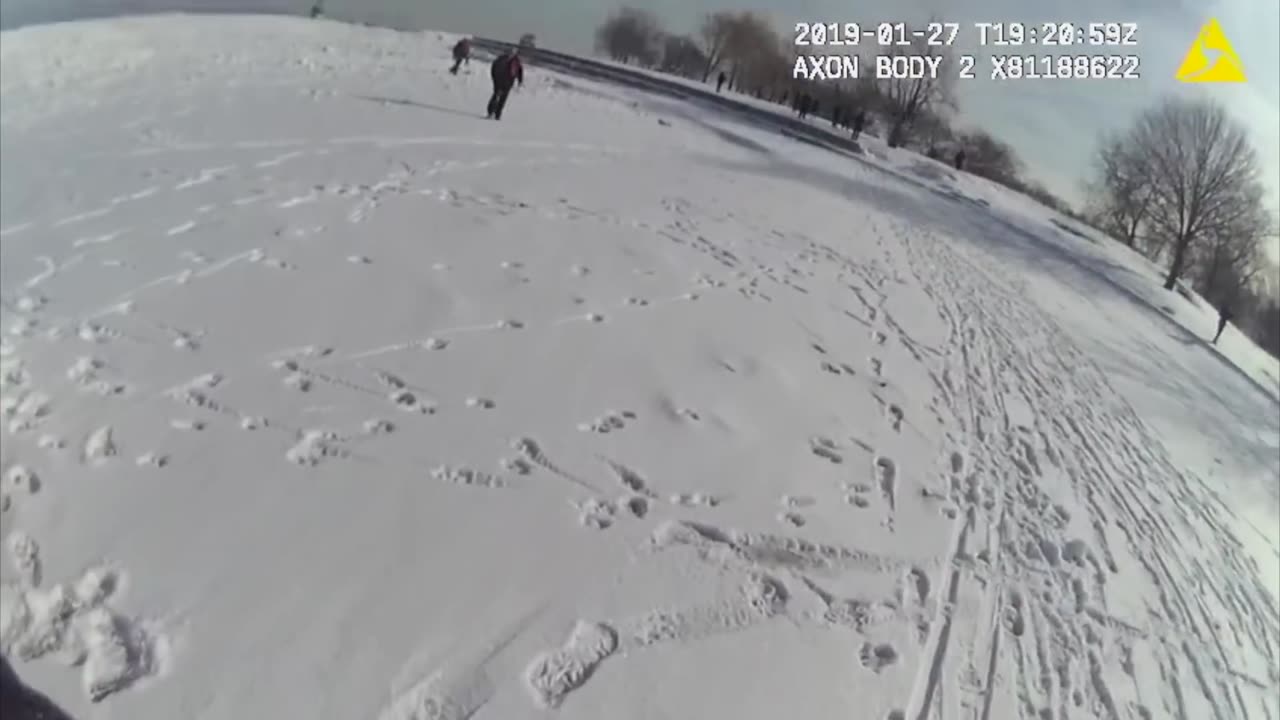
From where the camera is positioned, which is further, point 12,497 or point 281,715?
point 12,497

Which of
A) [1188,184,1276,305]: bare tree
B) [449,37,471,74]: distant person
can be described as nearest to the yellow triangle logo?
[1188,184,1276,305]: bare tree

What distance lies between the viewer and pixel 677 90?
4.20 ft

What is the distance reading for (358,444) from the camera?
4.42ft

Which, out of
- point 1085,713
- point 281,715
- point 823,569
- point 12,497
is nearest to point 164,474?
point 12,497

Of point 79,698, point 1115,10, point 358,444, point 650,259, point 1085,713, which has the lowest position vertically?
point 79,698

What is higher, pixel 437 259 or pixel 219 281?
pixel 437 259

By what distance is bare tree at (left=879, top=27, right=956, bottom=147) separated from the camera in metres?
1.13

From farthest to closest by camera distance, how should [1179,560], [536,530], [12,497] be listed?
[12,497] → [536,530] → [1179,560]

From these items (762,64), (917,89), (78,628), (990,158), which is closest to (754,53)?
(762,64)

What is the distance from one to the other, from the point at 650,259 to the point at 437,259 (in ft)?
1.20

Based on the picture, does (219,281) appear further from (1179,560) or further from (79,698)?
(1179,560)

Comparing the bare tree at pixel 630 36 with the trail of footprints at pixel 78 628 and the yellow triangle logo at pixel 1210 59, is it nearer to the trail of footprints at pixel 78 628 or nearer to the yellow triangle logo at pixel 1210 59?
the yellow triangle logo at pixel 1210 59

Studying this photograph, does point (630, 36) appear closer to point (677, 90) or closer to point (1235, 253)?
point (677, 90)

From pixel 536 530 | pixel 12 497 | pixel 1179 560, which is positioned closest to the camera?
pixel 1179 560
